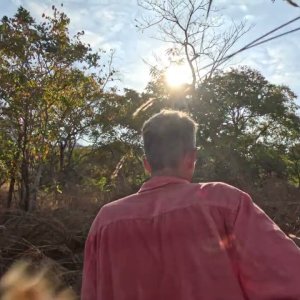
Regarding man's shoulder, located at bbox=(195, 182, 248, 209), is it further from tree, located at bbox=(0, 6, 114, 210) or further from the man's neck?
tree, located at bbox=(0, 6, 114, 210)

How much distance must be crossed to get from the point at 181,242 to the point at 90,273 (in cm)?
37

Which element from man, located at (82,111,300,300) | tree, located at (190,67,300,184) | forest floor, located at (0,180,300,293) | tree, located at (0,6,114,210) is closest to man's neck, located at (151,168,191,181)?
man, located at (82,111,300,300)

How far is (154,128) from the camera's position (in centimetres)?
160

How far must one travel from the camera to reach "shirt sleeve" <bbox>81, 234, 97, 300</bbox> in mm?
1595

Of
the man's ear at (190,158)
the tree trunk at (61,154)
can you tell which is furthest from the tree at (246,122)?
the man's ear at (190,158)

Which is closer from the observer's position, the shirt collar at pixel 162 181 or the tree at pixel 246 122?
the shirt collar at pixel 162 181

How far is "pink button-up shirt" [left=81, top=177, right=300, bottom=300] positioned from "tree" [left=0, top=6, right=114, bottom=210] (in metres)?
9.83

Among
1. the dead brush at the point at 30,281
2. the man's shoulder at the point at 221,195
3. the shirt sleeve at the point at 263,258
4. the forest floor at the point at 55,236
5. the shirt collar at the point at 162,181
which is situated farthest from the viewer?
the forest floor at the point at 55,236

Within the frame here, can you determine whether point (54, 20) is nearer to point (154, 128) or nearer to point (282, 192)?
point (282, 192)

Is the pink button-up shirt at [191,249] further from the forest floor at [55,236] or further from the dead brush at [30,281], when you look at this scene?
the forest floor at [55,236]

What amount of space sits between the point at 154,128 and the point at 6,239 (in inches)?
175

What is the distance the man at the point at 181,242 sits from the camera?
4.44 ft

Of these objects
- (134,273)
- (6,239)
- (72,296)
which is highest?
(134,273)

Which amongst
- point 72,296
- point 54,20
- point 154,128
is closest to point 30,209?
point 54,20
